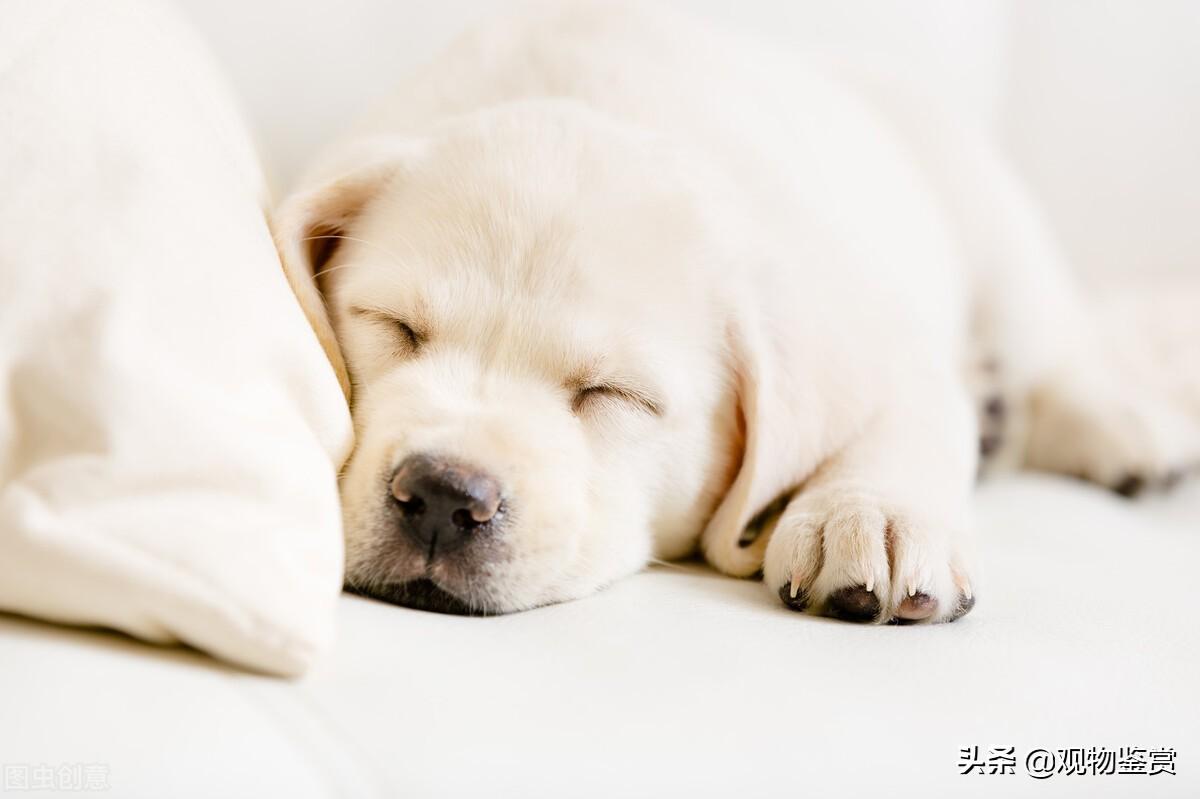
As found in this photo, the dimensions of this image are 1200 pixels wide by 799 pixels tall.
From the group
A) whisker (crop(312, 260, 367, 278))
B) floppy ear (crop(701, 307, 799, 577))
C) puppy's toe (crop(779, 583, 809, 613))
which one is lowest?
puppy's toe (crop(779, 583, 809, 613))

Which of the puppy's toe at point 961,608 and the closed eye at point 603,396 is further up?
the closed eye at point 603,396

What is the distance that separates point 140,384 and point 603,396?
27.7 inches

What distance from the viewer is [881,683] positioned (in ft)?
4.04

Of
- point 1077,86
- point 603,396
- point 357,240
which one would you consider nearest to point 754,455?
point 603,396

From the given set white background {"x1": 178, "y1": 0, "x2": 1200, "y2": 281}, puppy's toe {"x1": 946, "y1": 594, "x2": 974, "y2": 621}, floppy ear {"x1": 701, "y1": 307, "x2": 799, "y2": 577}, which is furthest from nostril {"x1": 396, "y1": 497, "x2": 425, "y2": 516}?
white background {"x1": 178, "y1": 0, "x2": 1200, "y2": 281}

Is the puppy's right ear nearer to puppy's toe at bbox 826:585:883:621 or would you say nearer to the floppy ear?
the floppy ear

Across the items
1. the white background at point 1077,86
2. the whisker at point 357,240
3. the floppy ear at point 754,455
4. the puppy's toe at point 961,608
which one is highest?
the white background at point 1077,86

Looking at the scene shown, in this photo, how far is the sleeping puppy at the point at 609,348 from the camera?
4.89 feet

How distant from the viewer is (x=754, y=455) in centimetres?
175

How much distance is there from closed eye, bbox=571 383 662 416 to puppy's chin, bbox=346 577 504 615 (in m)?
0.33

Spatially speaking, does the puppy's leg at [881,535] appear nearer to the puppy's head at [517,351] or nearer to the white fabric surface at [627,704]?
the white fabric surface at [627,704]

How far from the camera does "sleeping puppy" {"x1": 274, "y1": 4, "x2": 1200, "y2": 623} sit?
1491mm

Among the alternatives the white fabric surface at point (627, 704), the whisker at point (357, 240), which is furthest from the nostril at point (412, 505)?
the whisker at point (357, 240)

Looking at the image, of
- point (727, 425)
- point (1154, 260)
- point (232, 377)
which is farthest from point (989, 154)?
point (232, 377)
